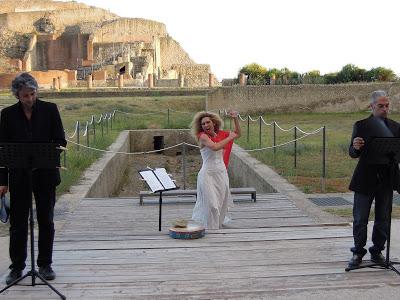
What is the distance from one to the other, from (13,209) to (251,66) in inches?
1475

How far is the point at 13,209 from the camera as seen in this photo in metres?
5.86

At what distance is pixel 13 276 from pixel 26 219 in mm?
517

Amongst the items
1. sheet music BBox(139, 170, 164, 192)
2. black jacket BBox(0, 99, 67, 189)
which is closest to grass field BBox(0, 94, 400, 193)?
sheet music BBox(139, 170, 164, 192)

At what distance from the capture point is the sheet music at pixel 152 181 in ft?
25.6

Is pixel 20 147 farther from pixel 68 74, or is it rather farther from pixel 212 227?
pixel 68 74

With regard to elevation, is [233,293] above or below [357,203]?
below

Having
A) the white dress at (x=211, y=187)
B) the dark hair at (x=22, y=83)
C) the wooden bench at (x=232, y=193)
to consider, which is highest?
the dark hair at (x=22, y=83)

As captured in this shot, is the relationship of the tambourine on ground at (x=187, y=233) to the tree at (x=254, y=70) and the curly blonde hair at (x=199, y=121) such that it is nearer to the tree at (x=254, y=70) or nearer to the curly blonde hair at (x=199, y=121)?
the curly blonde hair at (x=199, y=121)

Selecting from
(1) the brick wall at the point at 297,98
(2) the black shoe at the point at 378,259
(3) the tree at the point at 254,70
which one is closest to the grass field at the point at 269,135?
(1) the brick wall at the point at 297,98

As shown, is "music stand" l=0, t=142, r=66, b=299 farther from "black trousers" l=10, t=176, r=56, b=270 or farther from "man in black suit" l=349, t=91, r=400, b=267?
"man in black suit" l=349, t=91, r=400, b=267

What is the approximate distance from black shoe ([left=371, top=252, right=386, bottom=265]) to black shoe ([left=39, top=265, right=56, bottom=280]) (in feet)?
9.83

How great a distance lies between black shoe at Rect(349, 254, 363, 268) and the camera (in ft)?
20.0

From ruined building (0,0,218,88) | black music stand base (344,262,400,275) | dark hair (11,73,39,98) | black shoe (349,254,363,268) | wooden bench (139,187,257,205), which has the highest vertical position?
ruined building (0,0,218,88)

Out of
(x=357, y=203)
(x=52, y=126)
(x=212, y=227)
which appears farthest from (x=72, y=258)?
(x=357, y=203)
